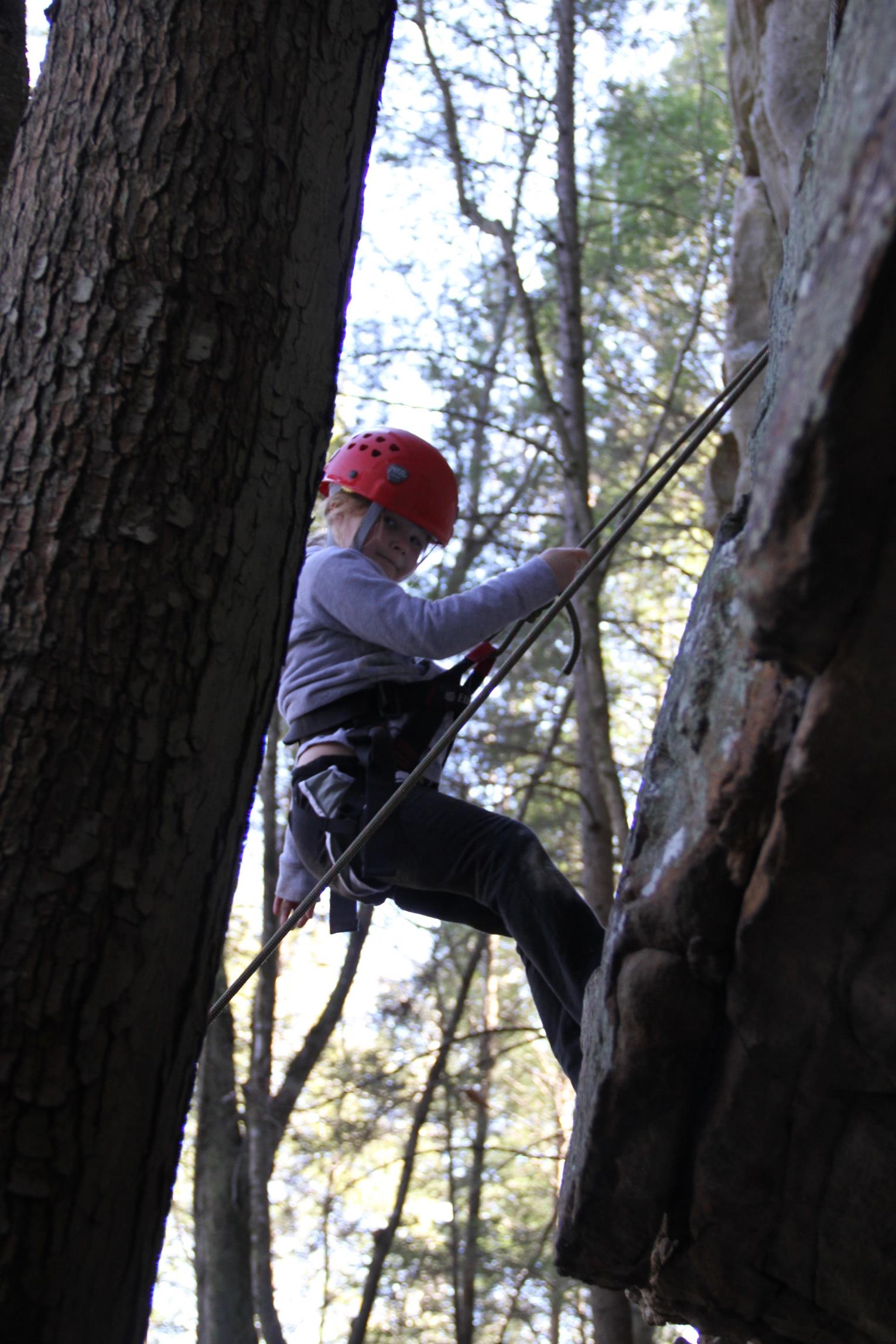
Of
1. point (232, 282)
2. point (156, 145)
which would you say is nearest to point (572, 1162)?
point (232, 282)

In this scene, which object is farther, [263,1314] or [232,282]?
[263,1314]

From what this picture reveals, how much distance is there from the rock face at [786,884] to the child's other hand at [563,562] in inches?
34.2

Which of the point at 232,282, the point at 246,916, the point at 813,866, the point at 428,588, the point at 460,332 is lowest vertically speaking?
the point at 813,866

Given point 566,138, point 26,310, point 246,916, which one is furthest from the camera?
point 246,916

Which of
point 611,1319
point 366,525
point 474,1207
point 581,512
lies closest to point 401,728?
point 366,525

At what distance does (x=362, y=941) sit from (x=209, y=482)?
7340mm

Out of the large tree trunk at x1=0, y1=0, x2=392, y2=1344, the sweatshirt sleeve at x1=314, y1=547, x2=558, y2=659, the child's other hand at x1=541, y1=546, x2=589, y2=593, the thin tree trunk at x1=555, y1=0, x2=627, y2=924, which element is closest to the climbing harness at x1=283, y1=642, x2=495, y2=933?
the sweatshirt sleeve at x1=314, y1=547, x2=558, y2=659

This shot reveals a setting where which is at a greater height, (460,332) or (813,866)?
(460,332)

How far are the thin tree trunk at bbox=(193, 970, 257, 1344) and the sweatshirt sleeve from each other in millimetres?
5433

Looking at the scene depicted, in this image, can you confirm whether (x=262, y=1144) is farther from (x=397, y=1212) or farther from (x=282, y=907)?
(x=282, y=907)

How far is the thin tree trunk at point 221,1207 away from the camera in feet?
23.2

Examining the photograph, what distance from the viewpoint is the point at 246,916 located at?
10.7 m

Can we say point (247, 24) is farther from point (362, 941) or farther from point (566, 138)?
point (362, 941)

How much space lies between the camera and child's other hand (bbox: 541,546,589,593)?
9.21 feet
